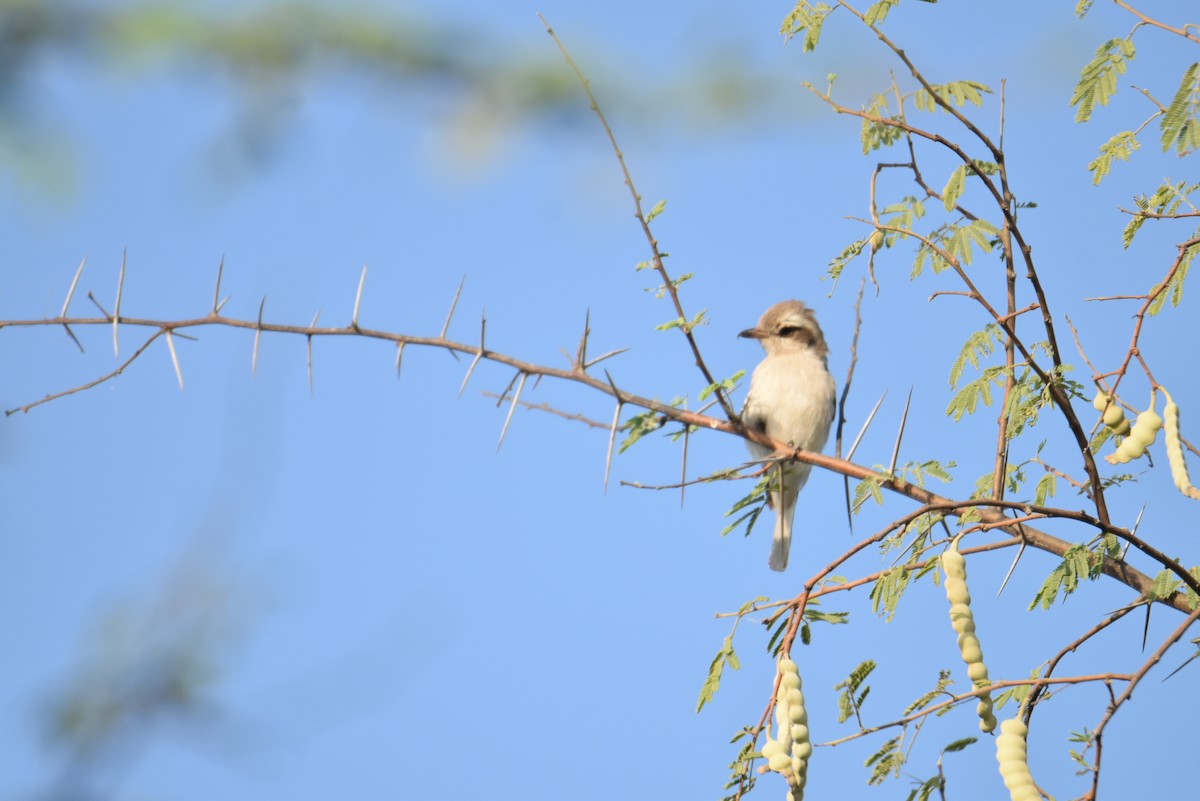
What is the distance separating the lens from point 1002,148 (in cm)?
409

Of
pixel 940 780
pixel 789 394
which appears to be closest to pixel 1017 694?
pixel 940 780

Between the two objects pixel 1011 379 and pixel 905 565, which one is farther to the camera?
pixel 1011 379

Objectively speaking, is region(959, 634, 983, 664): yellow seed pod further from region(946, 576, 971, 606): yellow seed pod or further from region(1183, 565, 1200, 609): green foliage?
region(1183, 565, 1200, 609): green foliage

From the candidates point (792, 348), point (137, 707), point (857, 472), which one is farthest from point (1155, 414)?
point (792, 348)

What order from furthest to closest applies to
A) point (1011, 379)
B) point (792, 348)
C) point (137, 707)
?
point (792, 348)
point (1011, 379)
point (137, 707)

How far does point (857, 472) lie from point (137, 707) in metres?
2.66

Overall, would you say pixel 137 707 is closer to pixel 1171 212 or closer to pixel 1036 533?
pixel 1036 533

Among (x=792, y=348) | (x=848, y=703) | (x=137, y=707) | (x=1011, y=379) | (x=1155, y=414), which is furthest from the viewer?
(x=792, y=348)

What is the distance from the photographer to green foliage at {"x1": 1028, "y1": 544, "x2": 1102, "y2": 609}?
3.70 meters

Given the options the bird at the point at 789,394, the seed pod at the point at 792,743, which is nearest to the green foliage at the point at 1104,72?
the seed pod at the point at 792,743

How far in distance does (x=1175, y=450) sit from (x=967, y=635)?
0.72 meters

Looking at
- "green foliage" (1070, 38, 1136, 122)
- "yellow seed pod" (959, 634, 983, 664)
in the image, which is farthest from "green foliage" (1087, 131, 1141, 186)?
"yellow seed pod" (959, 634, 983, 664)

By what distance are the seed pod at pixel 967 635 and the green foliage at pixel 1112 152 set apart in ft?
6.02

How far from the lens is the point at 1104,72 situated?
13.8 feet
